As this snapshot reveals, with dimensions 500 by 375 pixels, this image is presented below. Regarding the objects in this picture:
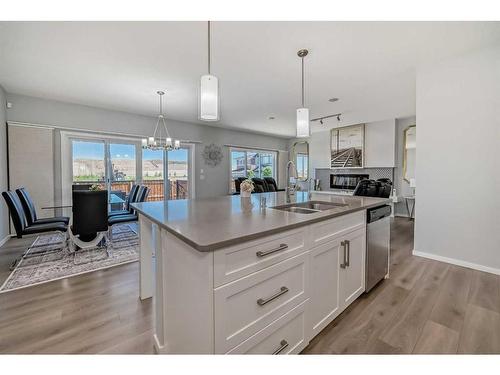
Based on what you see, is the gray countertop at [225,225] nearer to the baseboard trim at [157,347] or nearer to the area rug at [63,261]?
the baseboard trim at [157,347]

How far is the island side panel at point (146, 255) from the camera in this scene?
1878 millimetres

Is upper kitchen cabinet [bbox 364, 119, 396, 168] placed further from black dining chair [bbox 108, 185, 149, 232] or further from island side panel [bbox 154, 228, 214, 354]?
island side panel [bbox 154, 228, 214, 354]

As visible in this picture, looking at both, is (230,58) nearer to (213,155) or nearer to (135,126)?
(135,126)

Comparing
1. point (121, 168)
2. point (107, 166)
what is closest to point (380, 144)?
point (121, 168)

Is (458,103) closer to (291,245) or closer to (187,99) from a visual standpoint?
(291,245)

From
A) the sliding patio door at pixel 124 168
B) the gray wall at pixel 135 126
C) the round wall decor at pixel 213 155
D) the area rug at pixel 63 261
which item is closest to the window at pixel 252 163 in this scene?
the gray wall at pixel 135 126

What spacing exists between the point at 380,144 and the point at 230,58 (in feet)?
16.2

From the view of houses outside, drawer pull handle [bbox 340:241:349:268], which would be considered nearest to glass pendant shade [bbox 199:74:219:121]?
drawer pull handle [bbox 340:241:349:268]

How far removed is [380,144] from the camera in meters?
5.97

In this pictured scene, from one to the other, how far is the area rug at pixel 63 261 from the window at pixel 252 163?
4.19 metres

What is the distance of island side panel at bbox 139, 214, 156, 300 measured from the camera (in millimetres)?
1878

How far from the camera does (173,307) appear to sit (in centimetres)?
121
